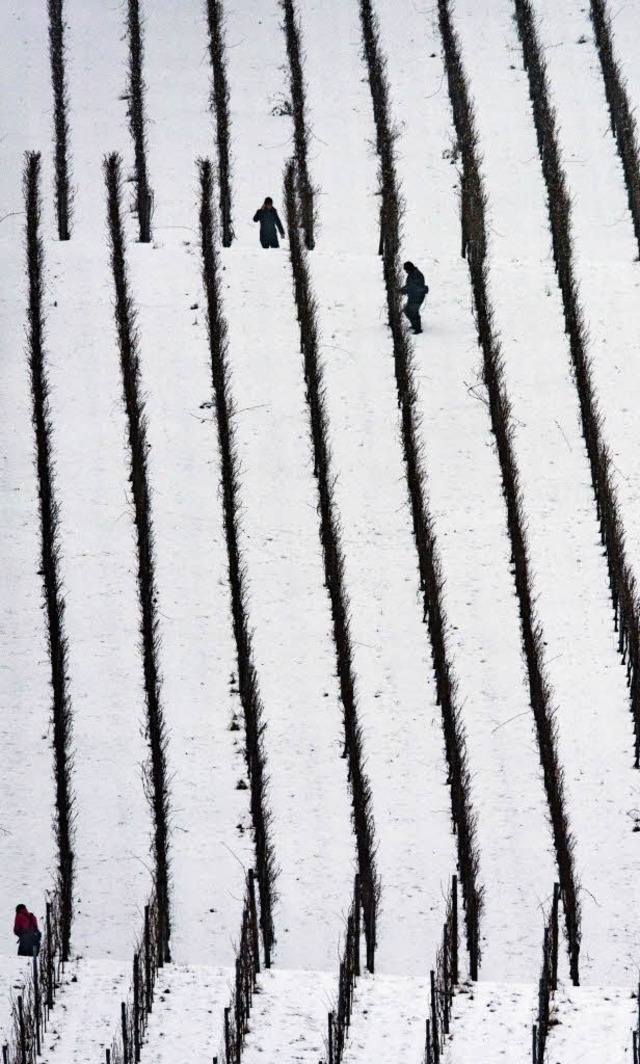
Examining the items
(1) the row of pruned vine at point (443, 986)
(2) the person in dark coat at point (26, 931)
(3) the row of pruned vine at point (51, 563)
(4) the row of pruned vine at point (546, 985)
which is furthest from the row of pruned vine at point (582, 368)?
(2) the person in dark coat at point (26, 931)

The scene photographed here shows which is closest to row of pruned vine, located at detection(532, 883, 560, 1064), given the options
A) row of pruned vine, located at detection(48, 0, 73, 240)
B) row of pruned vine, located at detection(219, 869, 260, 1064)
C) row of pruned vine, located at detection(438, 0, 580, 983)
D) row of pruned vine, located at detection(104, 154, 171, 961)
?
row of pruned vine, located at detection(438, 0, 580, 983)

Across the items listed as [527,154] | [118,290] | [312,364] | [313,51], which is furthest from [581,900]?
[313,51]

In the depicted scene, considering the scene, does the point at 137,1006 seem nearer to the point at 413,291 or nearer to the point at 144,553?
the point at 144,553

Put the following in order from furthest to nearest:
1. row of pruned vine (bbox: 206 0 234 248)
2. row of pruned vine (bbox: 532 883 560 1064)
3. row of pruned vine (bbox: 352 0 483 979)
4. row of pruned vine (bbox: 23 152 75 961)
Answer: row of pruned vine (bbox: 206 0 234 248)
row of pruned vine (bbox: 23 152 75 961)
row of pruned vine (bbox: 352 0 483 979)
row of pruned vine (bbox: 532 883 560 1064)

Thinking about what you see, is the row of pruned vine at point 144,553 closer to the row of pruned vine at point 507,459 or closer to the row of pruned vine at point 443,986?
the row of pruned vine at point 443,986

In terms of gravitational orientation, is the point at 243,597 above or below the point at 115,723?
above

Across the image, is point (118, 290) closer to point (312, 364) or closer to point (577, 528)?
point (312, 364)

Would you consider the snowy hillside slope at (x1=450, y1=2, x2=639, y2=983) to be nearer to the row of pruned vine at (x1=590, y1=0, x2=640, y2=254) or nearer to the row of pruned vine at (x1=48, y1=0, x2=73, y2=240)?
the row of pruned vine at (x1=590, y1=0, x2=640, y2=254)
